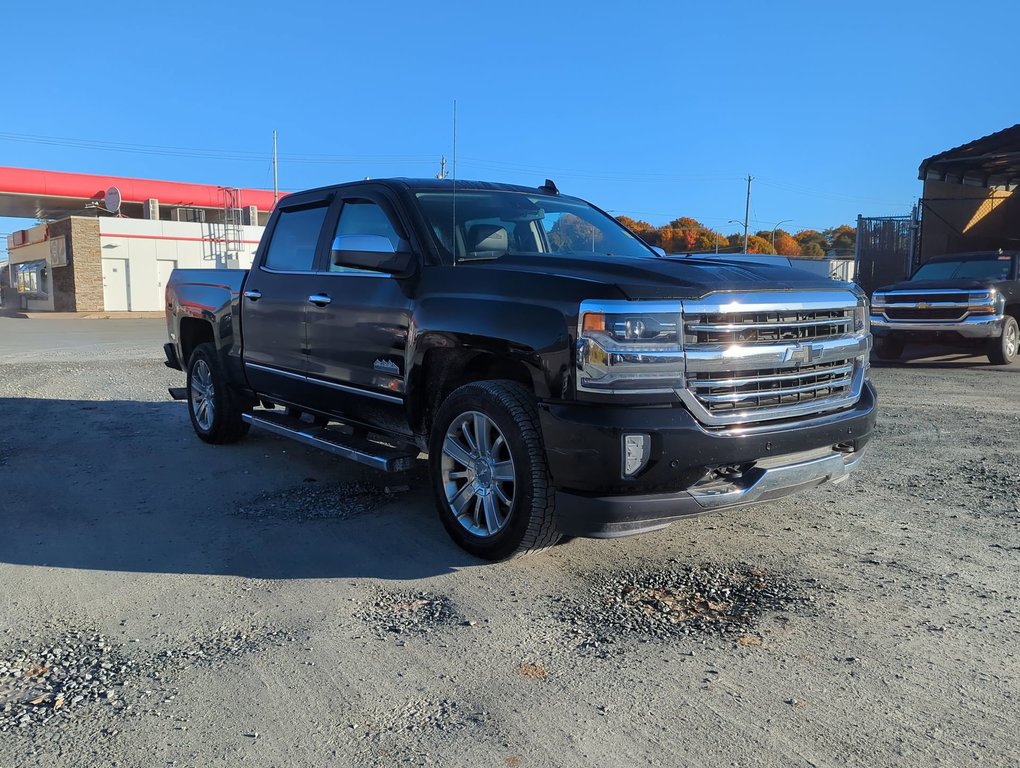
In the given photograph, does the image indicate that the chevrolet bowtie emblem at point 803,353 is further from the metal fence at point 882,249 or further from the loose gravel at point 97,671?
the metal fence at point 882,249

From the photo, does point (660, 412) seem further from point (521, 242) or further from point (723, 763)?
point (521, 242)

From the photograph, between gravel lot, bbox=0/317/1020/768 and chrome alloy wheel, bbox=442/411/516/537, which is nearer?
gravel lot, bbox=0/317/1020/768

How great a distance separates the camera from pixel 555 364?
3.60 metres

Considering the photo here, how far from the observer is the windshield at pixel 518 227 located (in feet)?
15.5

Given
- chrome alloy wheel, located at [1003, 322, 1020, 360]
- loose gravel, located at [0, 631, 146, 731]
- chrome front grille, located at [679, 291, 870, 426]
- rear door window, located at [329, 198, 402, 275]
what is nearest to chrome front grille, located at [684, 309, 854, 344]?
chrome front grille, located at [679, 291, 870, 426]

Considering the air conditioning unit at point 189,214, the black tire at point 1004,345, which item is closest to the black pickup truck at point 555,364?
the black tire at point 1004,345

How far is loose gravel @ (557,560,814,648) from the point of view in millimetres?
3289

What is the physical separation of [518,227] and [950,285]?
32.9 feet

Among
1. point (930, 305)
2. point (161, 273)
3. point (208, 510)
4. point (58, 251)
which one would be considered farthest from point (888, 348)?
point (58, 251)

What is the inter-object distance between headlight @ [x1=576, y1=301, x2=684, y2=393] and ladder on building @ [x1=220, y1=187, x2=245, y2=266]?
131ft

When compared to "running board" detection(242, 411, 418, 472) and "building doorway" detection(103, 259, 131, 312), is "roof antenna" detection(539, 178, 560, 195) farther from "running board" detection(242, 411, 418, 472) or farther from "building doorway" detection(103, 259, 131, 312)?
"building doorway" detection(103, 259, 131, 312)

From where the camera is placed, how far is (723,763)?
7.89 feet

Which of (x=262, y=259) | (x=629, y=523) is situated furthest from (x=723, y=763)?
(x=262, y=259)

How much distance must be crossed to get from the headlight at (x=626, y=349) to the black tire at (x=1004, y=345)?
11058 mm
